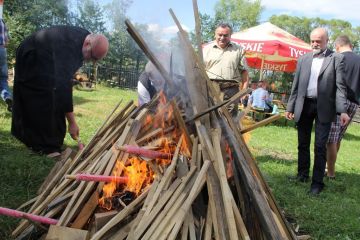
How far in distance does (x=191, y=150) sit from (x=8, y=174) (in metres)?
2.31

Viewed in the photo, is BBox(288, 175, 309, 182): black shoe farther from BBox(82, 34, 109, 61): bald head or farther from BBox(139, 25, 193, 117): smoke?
BBox(82, 34, 109, 61): bald head

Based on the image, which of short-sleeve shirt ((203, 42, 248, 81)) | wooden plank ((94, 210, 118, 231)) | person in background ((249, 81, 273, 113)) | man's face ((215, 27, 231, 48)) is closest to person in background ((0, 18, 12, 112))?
short-sleeve shirt ((203, 42, 248, 81))

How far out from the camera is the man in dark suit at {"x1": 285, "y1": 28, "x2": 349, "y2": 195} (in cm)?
517

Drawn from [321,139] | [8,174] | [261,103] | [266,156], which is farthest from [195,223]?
[261,103]

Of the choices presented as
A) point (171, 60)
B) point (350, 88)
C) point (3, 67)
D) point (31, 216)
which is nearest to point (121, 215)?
point (31, 216)

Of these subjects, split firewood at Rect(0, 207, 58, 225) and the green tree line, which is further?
the green tree line

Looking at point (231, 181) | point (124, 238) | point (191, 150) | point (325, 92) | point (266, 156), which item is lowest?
point (266, 156)

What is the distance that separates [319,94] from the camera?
5242mm

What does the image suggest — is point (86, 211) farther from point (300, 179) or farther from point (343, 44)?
point (343, 44)

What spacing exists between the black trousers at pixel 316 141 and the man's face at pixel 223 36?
4.59 feet

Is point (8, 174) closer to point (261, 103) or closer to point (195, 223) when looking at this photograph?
point (195, 223)

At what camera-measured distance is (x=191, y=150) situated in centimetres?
323

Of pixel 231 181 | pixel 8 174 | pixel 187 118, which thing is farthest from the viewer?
pixel 8 174

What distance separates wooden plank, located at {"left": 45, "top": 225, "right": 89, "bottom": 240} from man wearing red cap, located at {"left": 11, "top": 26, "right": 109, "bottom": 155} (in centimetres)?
210
